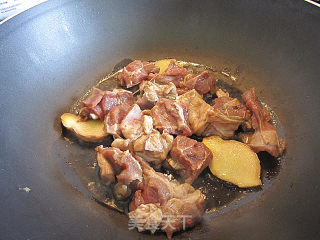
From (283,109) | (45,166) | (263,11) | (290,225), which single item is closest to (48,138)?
(45,166)

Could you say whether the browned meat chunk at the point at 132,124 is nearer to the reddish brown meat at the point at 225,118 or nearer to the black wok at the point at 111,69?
the black wok at the point at 111,69

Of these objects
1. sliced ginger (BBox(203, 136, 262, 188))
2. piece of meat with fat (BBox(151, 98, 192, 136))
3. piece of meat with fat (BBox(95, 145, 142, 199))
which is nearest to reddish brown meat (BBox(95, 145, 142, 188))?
piece of meat with fat (BBox(95, 145, 142, 199))

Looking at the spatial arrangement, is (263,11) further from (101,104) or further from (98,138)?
(98,138)

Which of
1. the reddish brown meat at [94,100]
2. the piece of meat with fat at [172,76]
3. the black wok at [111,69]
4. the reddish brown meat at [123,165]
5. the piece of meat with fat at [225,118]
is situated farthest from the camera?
the piece of meat with fat at [172,76]

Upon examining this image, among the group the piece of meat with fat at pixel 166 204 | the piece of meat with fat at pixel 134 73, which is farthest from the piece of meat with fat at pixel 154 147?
the piece of meat with fat at pixel 134 73

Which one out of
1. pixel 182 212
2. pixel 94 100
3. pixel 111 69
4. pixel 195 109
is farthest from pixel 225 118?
pixel 111 69

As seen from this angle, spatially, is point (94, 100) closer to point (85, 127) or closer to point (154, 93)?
point (85, 127)
